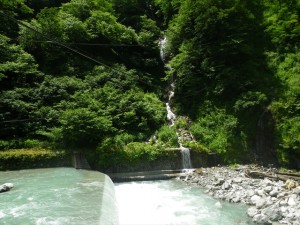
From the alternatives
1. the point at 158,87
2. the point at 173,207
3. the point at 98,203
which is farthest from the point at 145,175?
the point at 98,203

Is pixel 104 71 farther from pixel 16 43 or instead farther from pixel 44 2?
pixel 44 2

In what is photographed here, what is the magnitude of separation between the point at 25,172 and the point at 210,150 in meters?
10.9

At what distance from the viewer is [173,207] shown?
11.6 m

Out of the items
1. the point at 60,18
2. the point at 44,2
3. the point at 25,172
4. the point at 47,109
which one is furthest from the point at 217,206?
the point at 44,2

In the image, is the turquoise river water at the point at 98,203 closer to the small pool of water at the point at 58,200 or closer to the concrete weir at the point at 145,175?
the small pool of water at the point at 58,200

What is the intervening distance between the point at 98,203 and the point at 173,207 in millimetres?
3449

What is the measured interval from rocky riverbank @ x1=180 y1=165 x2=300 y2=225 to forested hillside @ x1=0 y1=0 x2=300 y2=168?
223 centimetres

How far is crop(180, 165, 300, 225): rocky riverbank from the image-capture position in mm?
10148

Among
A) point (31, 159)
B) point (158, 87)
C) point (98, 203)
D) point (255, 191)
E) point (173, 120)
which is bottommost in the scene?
point (255, 191)

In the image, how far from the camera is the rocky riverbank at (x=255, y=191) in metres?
10.1

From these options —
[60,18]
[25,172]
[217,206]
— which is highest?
[60,18]

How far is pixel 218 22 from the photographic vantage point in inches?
826

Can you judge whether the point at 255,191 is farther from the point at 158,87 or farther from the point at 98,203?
the point at 158,87

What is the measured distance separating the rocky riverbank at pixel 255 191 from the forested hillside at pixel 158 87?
2.23 metres
